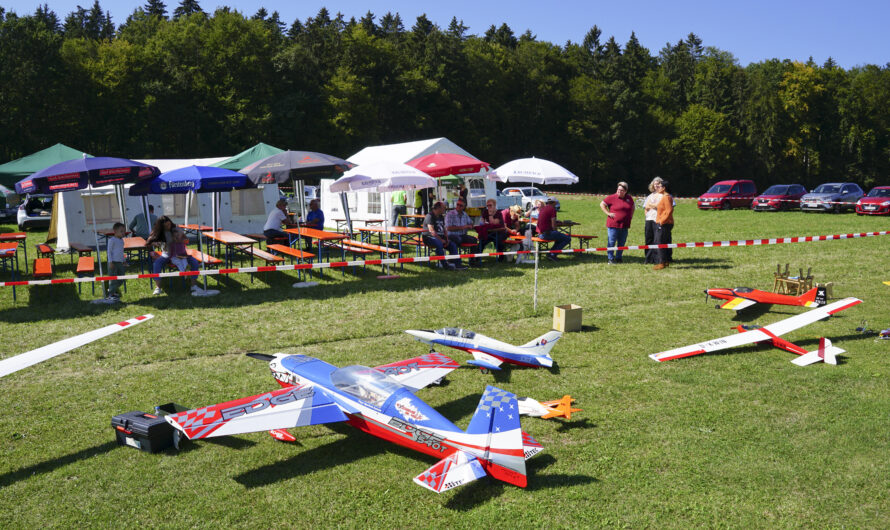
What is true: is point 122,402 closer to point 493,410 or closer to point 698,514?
point 493,410

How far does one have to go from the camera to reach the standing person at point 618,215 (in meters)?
14.0

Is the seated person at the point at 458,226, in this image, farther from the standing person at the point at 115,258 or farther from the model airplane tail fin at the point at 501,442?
the model airplane tail fin at the point at 501,442

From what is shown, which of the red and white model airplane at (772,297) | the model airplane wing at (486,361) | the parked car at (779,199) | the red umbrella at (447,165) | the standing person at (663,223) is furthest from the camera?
the parked car at (779,199)

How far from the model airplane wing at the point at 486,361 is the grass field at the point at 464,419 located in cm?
13

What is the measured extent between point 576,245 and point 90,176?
1273 cm

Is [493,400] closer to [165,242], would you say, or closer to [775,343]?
[775,343]

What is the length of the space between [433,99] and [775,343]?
53762 mm

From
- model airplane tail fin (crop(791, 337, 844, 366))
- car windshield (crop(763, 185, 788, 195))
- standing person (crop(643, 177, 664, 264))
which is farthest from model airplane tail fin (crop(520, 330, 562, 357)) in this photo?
car windshield (crop(763, 185, 788, 195))

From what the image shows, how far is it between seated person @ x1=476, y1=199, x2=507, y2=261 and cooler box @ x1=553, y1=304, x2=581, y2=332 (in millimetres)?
5958

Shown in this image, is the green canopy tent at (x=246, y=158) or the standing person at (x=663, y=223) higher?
the green canopy tent at (x=246, y=158)

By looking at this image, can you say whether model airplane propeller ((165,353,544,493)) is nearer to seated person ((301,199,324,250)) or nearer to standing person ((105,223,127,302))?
standing person ((105,223,127,302))

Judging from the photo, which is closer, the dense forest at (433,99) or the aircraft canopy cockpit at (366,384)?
the aircraft canopy cockpit at (366,384)

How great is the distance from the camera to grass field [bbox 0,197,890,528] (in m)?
4.41

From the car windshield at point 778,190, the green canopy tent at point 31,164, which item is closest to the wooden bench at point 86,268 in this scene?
the green canopy tent at point 31,164
